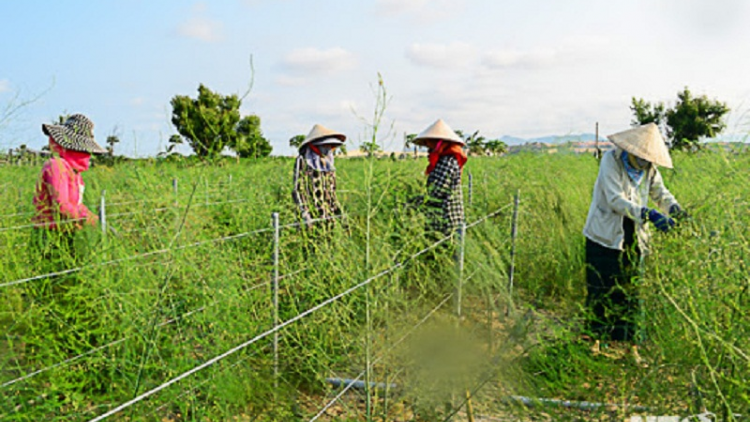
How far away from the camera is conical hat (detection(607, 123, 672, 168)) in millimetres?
3398

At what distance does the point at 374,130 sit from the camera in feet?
6.77

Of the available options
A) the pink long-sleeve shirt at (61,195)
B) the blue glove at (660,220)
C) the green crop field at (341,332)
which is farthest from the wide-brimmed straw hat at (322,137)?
the blue glove at (660,220)

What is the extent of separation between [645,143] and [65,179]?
3.34m

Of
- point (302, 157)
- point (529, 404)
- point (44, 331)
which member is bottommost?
point (529, 404)

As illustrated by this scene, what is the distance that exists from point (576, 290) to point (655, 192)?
1627 mm

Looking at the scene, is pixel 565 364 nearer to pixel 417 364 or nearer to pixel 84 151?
pixel 417 364

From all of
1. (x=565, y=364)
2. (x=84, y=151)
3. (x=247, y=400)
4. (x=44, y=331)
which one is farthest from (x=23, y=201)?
(x=565, y=364)

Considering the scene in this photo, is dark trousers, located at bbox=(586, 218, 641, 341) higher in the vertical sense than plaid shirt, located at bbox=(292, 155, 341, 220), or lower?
lower

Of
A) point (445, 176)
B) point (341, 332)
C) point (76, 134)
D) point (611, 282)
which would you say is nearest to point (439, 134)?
point (445, 176)

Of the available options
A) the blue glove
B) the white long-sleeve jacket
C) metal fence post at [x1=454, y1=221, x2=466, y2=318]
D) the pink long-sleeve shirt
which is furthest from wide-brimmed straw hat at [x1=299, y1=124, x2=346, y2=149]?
the blue glove

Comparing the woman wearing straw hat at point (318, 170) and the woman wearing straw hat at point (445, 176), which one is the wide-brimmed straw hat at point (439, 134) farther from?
the woman wearing straw hat at point (318, 170)

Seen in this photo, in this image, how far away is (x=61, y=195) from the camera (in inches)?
137

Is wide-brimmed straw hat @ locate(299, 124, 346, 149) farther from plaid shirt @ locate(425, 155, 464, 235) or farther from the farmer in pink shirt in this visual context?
the farmer in pink shirt

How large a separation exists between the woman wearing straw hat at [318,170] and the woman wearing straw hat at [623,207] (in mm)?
1640
